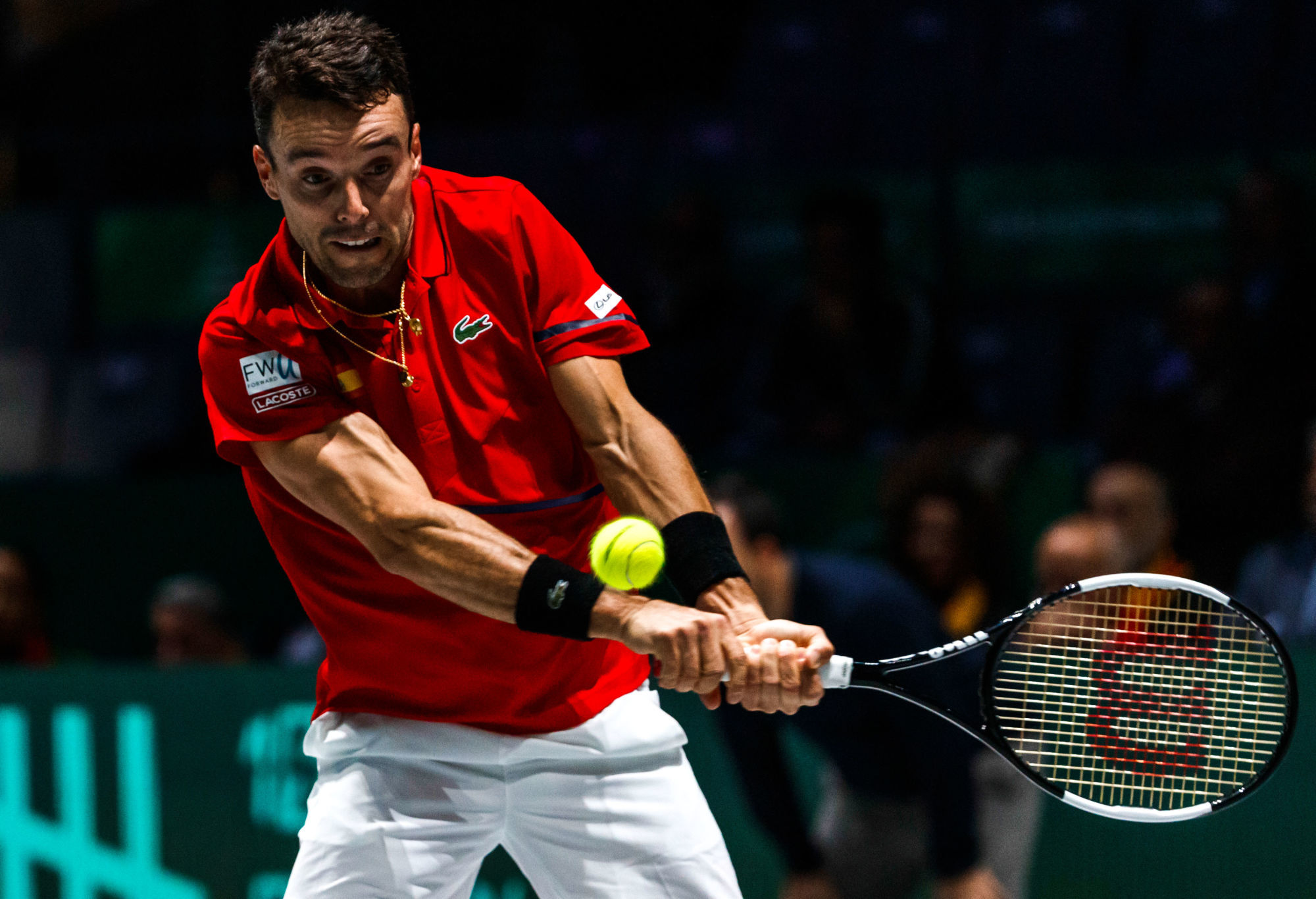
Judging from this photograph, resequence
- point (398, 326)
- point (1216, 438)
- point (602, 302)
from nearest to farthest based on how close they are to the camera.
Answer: point (398, 326) < point (602, 302) < point (1216, 438)

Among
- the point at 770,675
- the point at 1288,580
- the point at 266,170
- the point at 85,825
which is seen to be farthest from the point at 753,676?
the point at 85,825

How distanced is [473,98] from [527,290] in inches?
304

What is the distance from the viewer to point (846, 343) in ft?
22.0

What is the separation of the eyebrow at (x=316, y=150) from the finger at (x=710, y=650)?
970mm

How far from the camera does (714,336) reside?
7.08m

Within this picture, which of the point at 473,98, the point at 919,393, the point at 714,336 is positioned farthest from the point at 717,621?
the point at 473,98

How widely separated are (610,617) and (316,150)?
36.6 inches

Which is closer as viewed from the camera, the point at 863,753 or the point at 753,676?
the point at 753,676

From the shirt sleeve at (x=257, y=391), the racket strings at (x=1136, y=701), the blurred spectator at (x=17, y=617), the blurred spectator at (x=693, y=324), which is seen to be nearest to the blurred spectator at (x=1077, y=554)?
the racket strings at (x=1136, y=701)

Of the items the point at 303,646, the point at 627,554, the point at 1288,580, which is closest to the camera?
the point at 627,554

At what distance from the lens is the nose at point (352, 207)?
277 cm

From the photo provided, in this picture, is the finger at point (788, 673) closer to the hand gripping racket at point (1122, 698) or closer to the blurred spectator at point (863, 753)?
the hand gripping racket at point (1122, 698)

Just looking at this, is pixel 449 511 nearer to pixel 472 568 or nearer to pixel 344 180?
pixel 472 568

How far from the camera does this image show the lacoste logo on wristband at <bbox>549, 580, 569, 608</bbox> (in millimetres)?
2738
